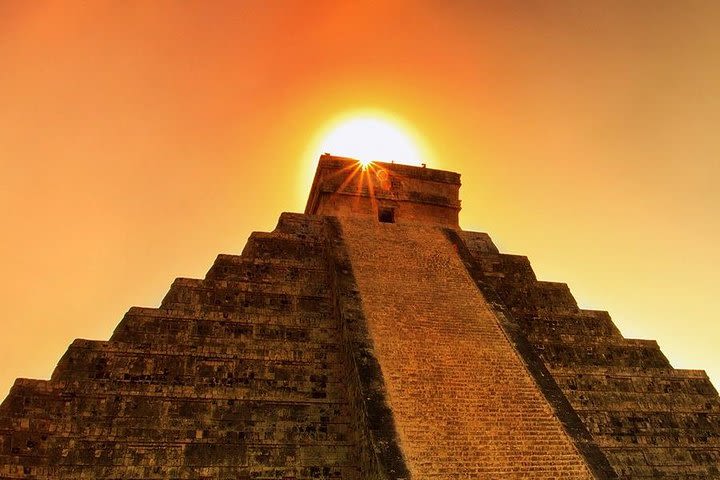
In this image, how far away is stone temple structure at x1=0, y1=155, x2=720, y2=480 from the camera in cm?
1009

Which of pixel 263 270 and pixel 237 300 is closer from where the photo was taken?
pixel 237 300

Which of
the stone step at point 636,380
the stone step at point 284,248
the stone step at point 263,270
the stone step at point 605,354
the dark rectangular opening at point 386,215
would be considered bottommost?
the stone step at point 636,380

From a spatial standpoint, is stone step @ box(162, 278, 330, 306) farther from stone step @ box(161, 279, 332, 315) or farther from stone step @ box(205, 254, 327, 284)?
stone step @ box(205, 254, 327, 284)

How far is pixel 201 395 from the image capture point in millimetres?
11133

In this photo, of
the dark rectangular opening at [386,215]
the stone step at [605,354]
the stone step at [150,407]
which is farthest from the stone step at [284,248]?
the stone step at [605,354]

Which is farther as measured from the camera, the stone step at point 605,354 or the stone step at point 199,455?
the stone step at point 605,354

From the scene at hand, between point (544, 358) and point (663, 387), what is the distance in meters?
3.14

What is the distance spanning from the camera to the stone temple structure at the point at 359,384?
10.1 metres

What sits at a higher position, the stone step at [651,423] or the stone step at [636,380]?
the stone step at [636,380]

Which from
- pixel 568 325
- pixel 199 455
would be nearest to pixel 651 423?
pixel 568 325

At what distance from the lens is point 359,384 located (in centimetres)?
1072

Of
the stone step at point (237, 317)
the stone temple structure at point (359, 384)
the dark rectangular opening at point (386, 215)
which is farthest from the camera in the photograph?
the dark rectangular opening at point (386, 215)

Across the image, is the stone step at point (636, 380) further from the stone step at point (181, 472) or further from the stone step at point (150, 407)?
the stone step at point (181, 472)

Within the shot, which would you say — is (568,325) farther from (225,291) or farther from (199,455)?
(199,455)
